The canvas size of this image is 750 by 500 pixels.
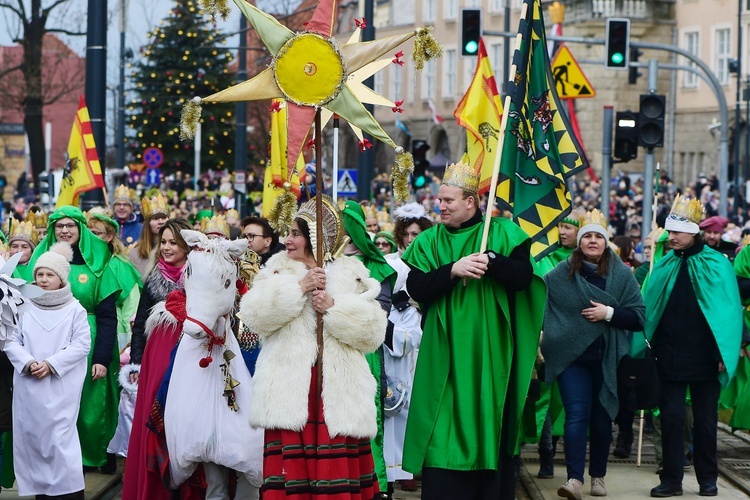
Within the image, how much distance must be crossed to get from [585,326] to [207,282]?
3.01 m

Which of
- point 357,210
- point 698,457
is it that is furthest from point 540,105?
point 698,457

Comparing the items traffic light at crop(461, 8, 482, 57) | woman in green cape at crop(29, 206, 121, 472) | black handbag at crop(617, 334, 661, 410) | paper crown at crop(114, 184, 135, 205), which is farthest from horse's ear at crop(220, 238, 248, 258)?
traffic light at crop(461, 8, 482, 57)

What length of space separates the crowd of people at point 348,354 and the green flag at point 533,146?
63 centimetres

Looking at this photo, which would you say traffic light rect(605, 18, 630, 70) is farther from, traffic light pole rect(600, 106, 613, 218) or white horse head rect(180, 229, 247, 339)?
white horse head rect(180, 229, 247, 339)

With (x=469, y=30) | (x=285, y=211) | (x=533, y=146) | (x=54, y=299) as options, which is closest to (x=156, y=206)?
(x=54, y=299)

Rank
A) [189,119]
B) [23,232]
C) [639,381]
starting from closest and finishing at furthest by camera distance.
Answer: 1. [189,119]
2. [639,381]
3. [23,232]

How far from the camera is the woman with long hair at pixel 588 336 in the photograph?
10609 mm

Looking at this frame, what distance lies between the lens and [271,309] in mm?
8117

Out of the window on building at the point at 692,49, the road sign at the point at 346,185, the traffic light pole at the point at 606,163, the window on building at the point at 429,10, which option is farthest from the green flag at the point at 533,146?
the window on building at the point at 429,10

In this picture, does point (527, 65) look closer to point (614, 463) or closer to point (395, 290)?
point (395, 290)

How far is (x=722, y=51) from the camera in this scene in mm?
57438

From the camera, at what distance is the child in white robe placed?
962 centimetres

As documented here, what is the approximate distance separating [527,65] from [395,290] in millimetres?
2291

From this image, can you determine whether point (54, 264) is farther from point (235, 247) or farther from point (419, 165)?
point (419, 165)
